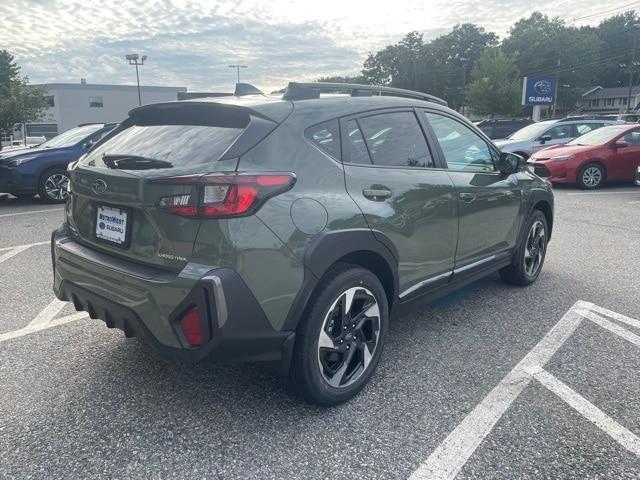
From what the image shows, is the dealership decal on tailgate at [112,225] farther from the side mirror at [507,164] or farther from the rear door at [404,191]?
the side mirror at [507,164]

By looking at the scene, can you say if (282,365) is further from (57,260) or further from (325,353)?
(57,260)

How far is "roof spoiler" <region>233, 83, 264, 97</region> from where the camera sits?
3.30 m

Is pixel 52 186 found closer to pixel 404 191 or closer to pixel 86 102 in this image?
pixel 404 191

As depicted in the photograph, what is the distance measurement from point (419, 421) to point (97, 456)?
1552mm

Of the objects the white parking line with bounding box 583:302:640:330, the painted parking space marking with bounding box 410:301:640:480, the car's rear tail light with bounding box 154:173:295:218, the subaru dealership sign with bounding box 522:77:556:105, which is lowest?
the white parking line with bounding box 583:302:640:330

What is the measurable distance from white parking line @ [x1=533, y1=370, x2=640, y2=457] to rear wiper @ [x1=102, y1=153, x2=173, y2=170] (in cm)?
243

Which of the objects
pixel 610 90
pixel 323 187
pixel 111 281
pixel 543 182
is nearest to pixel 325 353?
pixel 323 187

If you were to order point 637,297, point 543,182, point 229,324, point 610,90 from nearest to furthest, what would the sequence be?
point 229,324
point 637,297
point 543,182
point 610,90

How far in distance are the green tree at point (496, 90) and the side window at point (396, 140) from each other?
48.6m

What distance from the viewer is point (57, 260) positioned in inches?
115

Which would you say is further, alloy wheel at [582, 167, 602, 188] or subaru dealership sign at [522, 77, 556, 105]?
subaru dealership sign at [522, 77, 556, 105]

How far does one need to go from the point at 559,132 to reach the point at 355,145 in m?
12.9

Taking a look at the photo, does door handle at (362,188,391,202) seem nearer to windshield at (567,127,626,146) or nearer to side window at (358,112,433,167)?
side window at (358,112,433,167)

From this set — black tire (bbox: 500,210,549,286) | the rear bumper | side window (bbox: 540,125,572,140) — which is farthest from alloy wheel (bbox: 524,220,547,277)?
side window (bbox: 540,125,572,140)
